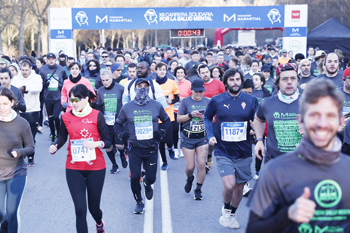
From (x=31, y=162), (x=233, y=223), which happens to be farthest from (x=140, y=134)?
(x=31, y=162)

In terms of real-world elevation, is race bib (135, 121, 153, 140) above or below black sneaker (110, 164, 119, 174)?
above

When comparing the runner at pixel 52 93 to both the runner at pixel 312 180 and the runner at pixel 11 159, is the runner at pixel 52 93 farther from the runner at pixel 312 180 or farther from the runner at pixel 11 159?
the runner at pixel 312 180

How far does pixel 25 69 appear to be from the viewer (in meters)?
9.55

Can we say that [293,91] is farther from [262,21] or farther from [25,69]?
[262,21]

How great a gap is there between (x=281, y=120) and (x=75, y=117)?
86.9 inches

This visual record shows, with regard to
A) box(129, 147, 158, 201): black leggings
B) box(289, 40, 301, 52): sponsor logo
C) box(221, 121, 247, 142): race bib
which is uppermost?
box(289, 40, 301, 52): sponsor logo

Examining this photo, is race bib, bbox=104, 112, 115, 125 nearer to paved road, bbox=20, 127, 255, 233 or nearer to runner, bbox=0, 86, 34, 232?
paved road, bbox=20, 127, 255, 233

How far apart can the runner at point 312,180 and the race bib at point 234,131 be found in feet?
10.3

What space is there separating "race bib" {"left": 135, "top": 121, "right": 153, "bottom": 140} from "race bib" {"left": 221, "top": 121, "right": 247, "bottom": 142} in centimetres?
108

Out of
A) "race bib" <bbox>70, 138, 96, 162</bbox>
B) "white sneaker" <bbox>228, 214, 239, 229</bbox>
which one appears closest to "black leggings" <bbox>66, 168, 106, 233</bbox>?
"race bib" <bbox>70, 138, 96, 162</bbox>

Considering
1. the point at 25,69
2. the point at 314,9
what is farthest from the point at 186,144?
the point at 314,9

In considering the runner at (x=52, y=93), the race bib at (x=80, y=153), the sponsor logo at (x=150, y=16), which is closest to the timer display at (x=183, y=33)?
the sponsor logo at (x=150, y=16)

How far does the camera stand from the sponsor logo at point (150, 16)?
83.7 ft

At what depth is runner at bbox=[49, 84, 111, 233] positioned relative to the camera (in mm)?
4785
